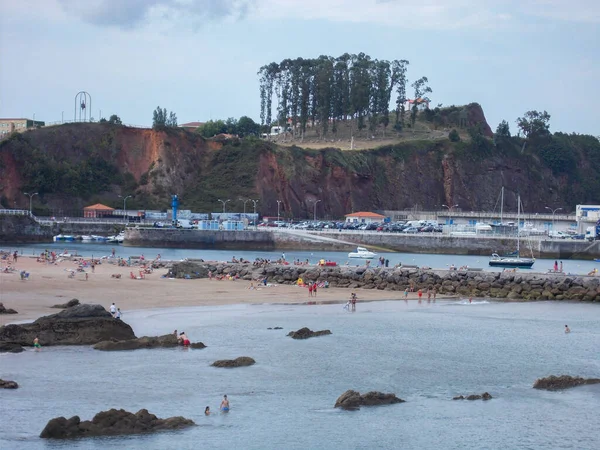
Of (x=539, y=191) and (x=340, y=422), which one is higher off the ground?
(x=539, y=191)

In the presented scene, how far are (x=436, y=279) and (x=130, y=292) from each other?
20351mm

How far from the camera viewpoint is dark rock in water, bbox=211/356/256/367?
30406 mm

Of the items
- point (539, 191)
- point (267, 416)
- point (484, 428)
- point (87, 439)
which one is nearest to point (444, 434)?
point (484, 428)

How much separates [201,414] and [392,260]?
56692 millimetres

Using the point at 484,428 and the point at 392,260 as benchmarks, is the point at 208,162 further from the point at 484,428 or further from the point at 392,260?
the point at 484,428

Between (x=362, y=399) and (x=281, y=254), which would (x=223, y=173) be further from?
(x=362, y=399)

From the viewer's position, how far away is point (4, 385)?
84.3 ft

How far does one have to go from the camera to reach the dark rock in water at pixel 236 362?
1197 inches

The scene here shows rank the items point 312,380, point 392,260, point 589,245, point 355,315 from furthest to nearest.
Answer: point 589,245 < point 392,260 < point 355,315 < point 312,380

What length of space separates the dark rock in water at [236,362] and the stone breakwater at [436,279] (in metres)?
26.0

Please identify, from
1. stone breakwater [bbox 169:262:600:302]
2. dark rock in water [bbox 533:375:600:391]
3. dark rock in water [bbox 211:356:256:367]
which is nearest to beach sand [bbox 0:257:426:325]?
stone breakwater [bbox 169:262:600:302]

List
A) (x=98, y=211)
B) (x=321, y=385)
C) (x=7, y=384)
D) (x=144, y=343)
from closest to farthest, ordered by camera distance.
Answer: (x=7, y=384) → (x=321, y=385) → (x=144, y=343) → (x=98, y=211)

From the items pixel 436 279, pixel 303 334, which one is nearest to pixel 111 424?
pixel 303 334

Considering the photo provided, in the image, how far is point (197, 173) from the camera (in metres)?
122
